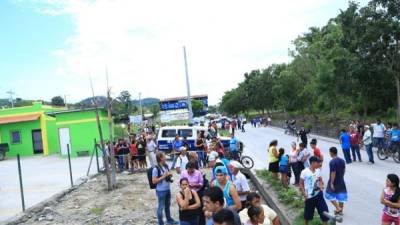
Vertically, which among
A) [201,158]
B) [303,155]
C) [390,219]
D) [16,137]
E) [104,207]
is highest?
[16,137]

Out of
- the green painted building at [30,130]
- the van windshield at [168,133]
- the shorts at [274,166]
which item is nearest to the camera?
the shorts at [274,166]

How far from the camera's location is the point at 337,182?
28.9 feet

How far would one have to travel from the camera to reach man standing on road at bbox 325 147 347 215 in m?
8.67

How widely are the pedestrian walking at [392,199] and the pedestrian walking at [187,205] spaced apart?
2998mm

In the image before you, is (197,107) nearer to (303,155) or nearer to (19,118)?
(19,118)

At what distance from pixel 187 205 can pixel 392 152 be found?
14.1 metres

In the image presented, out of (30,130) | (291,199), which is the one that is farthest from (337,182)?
(30,130)

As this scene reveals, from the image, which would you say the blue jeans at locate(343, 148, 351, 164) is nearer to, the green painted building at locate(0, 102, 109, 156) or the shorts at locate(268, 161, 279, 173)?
the shorts at locate(268, 161, 279, 173)

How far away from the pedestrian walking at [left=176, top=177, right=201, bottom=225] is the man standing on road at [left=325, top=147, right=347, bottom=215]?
127 inches

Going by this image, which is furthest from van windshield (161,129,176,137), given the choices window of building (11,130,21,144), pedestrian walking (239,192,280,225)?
pedestrian walking (239,192,280,225)

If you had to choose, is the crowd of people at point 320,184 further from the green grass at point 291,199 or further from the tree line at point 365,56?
the tree line at point 365,56

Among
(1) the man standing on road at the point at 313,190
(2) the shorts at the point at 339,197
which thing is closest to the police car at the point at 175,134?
(2) the shorts at the point at 339,197

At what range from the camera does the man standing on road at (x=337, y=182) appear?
28.5 ft

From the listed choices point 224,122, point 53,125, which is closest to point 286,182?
point 53,125
